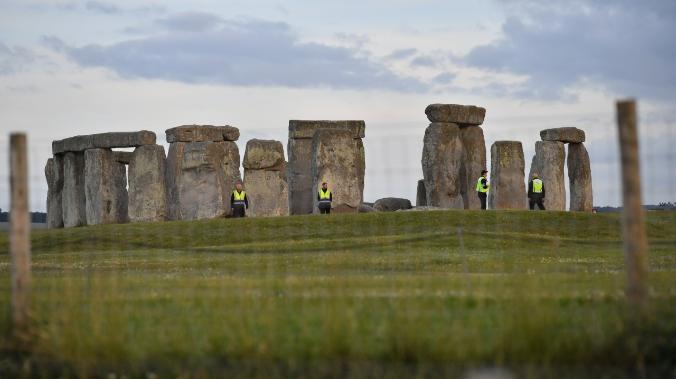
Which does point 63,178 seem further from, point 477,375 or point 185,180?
point 477,375

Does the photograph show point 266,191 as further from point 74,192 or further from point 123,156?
point 74,192

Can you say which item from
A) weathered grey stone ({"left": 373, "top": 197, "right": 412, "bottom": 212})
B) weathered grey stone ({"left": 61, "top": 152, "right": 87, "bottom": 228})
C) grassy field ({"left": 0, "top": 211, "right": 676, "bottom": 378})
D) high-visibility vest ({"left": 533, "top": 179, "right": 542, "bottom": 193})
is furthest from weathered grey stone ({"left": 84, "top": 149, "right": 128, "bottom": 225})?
grassy field ({"left": 0, "top": 211, "right": 676, "bottom": 378})

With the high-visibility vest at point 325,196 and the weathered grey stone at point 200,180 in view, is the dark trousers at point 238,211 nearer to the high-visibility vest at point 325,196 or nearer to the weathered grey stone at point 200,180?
the high-visibility vest at point 325,196

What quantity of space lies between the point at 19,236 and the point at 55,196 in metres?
37.0

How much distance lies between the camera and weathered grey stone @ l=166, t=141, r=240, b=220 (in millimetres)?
44438

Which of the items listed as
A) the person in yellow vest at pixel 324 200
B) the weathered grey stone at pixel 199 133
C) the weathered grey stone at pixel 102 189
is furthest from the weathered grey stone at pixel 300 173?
the weathered grey stone at pixel 102 189

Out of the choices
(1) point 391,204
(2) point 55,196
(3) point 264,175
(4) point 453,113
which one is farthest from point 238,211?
(2) point 55,196

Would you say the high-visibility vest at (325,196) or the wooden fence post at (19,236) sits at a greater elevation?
the high-visibility vest at (325,196)

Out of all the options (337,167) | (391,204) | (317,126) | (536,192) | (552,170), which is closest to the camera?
(337,167)

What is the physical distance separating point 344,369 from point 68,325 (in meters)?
2.65

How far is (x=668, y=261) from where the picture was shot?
78.6 ft

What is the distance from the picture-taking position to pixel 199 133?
45.3 meters

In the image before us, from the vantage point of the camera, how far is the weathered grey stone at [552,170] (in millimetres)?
46750

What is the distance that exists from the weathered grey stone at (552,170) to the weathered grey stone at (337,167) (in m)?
8.35
